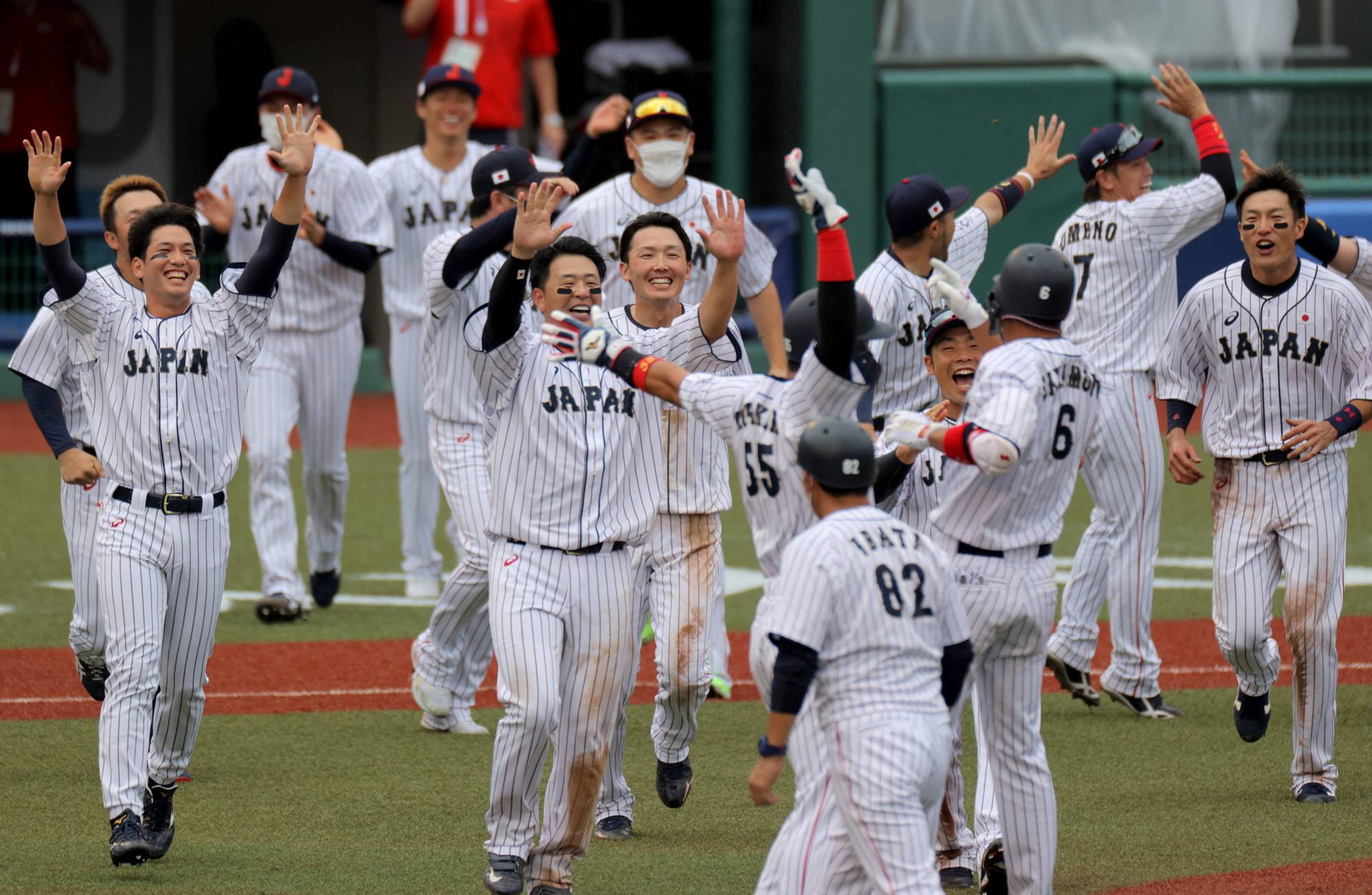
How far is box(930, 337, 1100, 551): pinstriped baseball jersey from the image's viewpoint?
17.4 ft

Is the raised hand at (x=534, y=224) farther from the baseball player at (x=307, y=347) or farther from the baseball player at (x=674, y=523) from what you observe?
the baseball player at (x=307, y=347)

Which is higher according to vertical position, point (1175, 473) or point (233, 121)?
point (233, 121)

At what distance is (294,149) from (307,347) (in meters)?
3.69

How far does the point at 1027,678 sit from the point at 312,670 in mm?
4381

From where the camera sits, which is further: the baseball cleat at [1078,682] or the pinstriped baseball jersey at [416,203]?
the pinstriped baseball jersey at [416,203]

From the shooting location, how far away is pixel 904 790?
4.63 meters

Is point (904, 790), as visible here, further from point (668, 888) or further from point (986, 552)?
point (668, 888)

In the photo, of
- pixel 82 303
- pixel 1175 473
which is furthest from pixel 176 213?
pixel 1175 473

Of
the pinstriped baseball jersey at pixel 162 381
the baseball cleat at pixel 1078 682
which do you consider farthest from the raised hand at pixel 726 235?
the baseball cleat at pixel 1078 682

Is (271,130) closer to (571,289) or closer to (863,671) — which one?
(571,289)

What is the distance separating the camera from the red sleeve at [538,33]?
44.2 feet

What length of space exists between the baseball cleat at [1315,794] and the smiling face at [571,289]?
2896 millimetres

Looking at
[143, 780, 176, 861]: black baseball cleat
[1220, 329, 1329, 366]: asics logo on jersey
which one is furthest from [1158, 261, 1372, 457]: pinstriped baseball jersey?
[143, 780, 176, 861]: black baseball cleat

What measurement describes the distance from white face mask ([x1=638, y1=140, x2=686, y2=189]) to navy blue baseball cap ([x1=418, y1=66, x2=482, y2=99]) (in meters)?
2.13
